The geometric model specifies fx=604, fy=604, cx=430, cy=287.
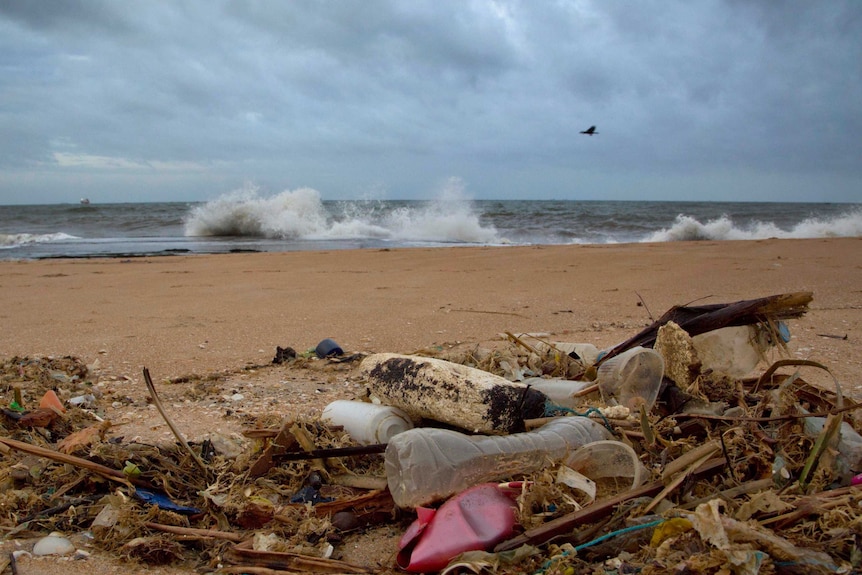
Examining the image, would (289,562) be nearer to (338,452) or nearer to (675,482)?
(338,452)

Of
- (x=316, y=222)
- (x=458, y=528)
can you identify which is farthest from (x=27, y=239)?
(x=458, y=528)

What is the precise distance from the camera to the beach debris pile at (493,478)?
1.48m

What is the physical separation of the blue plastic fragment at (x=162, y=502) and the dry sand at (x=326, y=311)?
0.27 m

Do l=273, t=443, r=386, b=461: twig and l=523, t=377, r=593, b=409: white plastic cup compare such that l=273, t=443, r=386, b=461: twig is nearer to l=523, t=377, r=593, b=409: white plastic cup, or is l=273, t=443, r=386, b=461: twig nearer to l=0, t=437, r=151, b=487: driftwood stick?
l=0, t=437, r=151, b=487: driftwood stick

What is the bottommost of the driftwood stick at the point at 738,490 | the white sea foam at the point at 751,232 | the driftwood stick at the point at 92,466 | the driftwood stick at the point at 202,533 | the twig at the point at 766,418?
the driftwood stick at the point at 202,533

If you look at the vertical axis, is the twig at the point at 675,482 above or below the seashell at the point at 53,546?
above

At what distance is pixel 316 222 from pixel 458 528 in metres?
19.1

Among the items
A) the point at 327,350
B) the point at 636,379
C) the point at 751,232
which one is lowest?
Result: the point at 327,350

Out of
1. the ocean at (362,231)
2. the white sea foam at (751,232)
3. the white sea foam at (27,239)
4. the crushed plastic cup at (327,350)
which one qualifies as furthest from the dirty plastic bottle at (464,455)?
the white sea foam at (27,239)

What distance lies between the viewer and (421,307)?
17.5 ft

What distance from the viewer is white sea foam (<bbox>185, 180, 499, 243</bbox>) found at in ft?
62.2

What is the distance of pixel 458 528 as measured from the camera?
61.8 inches

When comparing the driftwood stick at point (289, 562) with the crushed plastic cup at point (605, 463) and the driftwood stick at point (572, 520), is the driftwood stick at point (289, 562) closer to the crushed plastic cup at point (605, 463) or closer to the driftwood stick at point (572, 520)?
the driftwood stick at point (572, 520)

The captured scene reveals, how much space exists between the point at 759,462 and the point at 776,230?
2044 centimetres
